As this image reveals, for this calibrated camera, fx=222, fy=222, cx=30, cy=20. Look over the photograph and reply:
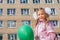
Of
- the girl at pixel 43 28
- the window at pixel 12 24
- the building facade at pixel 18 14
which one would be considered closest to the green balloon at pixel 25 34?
the girl at pixel 43 28

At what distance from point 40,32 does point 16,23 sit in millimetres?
7199

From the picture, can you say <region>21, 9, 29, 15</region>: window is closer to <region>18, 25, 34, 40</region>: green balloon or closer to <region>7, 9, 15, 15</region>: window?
<region>7, 9, 15, 15</region>: window

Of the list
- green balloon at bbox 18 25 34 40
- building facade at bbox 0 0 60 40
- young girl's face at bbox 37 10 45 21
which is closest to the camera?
green balloon at bbox 18 25 34 40

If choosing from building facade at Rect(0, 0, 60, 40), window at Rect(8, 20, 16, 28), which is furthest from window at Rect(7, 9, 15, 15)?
window at Rect(8, 20, 16, 28)

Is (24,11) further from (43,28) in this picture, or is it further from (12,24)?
(43,28)

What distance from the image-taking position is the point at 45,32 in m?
1.65

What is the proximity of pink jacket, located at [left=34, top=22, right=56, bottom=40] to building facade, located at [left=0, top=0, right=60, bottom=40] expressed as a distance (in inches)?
274

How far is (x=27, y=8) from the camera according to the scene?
878 cm

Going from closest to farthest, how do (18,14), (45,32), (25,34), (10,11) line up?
1. (25,34)
2. (45,32)
3. (18,14)
4. (10,11)

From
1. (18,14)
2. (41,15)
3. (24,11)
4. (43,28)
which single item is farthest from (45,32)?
(24,11)

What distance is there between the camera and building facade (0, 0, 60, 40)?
870 centimetres

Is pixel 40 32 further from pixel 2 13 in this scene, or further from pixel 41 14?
pixel 2 13

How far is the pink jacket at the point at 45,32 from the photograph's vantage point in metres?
1.62

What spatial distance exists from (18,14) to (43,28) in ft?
23.7
